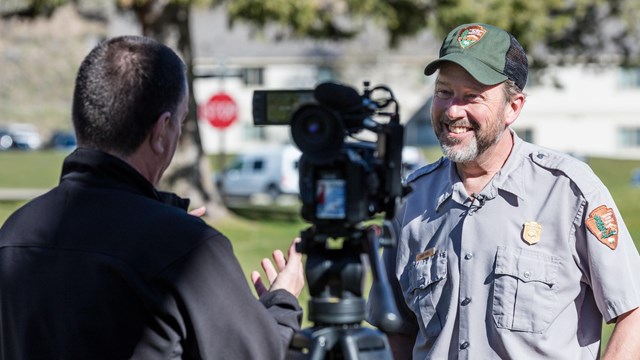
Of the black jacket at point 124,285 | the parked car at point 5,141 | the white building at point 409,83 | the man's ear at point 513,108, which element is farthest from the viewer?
the parked car at point 5,141

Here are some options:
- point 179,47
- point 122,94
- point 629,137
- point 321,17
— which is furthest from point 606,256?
point 629,137

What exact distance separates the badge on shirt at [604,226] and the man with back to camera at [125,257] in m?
1.09

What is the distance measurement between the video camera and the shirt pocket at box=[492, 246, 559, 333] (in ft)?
2.72

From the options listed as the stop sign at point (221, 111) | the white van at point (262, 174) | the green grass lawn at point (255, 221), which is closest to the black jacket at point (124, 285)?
the green grass lawn at point (255, 221)

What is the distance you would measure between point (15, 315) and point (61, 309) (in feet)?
0.52

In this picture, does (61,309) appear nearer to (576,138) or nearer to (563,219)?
(563,219)

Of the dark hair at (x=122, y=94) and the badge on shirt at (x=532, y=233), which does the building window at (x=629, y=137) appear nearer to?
the badge on shirt at (x=532, y=233)

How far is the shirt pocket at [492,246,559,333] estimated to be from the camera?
344cm

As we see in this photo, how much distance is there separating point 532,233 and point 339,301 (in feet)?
3.45

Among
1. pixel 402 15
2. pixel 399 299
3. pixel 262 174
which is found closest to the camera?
pixel 399 299

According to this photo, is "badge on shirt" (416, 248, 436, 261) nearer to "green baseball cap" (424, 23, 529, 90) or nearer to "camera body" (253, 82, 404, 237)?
"green baseball cap" (424, 23, 529, 90)

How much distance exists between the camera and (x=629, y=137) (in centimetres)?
5638

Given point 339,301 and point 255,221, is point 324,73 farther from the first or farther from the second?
point 339,301

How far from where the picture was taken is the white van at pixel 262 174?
1553 inches
